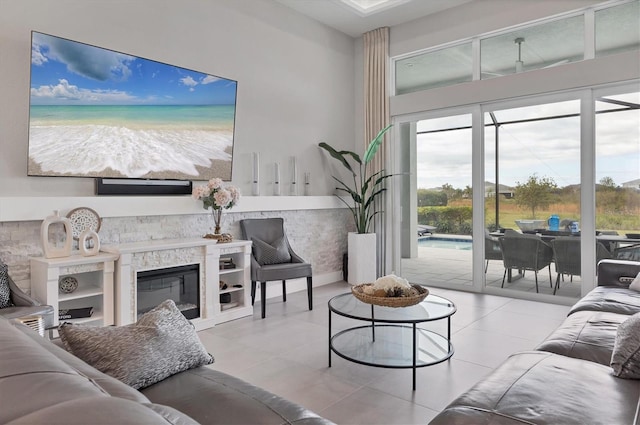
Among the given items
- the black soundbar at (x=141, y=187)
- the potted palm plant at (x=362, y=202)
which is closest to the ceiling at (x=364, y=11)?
the potted palm plant at (x=362, y=202)

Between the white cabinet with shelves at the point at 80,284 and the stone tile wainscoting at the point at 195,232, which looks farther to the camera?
the stone tile wainscoting at the point at 195,232

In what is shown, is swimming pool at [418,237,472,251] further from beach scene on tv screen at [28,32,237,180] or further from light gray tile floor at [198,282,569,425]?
beach scene on tv screen at [28,32,237,180]

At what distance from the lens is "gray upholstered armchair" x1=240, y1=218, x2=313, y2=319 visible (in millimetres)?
4391

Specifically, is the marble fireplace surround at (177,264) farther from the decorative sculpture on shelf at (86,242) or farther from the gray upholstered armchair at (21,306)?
the gray upholstered armchair at (21,306)

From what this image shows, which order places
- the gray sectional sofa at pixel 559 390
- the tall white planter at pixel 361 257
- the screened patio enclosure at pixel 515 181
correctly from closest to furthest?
the gray sectional sofa at pixel 559 390 < the screened patio enclosure at pixel 515 181 < the tall white planter at pixel 361 257

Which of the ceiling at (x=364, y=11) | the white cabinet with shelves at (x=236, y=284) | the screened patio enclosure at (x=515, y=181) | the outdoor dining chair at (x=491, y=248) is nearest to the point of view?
the white cabinet with shelves at (x=236, y=284)

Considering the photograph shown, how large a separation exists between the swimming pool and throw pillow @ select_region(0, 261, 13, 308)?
15.6 feet

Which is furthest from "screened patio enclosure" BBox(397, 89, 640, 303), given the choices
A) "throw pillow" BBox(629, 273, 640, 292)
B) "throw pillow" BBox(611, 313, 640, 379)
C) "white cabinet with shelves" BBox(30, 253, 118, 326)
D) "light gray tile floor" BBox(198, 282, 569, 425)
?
"white cabinet with shelves" BBox(30, 253, 118, 326)

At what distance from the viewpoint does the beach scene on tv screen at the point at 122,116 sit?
347cm

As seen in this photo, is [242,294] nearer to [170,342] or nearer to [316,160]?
[316,160]

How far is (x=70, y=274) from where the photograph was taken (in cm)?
334

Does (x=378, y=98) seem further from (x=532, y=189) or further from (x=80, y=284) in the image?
(x=80, y=284)

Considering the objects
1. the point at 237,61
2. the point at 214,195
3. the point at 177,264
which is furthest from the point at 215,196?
the point at 237,61

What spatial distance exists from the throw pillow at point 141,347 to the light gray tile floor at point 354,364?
40.0 inches
